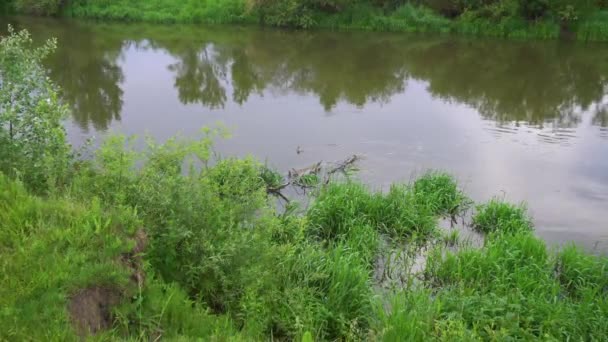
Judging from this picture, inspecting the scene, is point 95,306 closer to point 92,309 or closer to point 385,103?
point 92,309

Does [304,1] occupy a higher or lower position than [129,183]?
higher

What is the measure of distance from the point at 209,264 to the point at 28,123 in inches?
88.1

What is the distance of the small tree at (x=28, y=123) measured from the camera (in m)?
4.69

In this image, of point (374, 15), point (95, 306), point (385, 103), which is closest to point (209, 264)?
point (95, 306)

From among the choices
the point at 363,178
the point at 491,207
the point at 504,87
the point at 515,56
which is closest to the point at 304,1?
the point at 515,56

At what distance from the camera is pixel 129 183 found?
474 centimetres

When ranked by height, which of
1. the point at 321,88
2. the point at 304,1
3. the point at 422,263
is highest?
the point at 304,1

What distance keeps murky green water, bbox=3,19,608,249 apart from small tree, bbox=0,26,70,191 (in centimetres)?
457

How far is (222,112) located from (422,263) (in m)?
6.96

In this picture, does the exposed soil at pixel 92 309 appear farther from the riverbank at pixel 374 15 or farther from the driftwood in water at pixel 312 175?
the riverbank at pixel 374 15

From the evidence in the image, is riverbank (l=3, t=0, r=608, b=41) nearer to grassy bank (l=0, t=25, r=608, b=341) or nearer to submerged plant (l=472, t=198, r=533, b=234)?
submerged plant (l=472, t=198, r=533, b=234)

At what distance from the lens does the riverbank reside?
1970 cm

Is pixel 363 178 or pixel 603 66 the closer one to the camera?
pixel 363 178

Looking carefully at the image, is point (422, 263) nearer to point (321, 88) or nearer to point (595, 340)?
point (595, 340)
